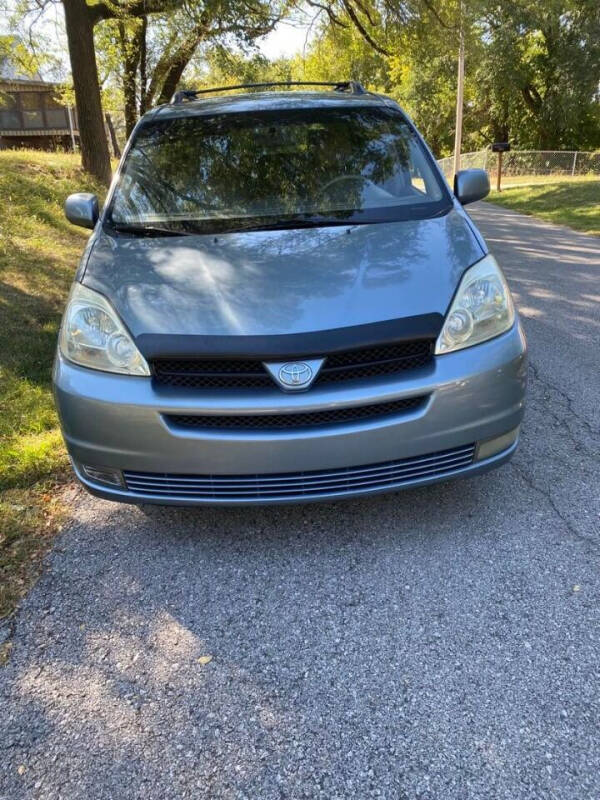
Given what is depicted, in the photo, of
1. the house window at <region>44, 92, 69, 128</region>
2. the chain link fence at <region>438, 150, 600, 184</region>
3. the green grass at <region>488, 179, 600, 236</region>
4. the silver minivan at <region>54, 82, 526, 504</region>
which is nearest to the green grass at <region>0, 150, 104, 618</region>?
the silver minivan at <region>54, 82, 526, 504</region>

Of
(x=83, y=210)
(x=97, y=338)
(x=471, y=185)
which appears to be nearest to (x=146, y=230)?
(x=83, y=210)

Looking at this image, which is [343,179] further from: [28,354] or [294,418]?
[28,354]

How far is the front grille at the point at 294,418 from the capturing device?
7.60 ft

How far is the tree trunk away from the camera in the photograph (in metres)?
10.4

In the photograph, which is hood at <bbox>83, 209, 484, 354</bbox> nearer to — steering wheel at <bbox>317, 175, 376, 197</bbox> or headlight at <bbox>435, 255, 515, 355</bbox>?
headlight at <bbox>435, 255, 515, 355</bbox>

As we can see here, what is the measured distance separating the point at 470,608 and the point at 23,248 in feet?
24.4

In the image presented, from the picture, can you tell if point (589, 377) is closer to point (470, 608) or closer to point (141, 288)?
point (470, 608)

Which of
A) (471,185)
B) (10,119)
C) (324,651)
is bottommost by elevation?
(324,651)

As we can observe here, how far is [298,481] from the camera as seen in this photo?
241cm

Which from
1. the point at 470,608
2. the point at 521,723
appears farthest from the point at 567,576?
the point at 521,723

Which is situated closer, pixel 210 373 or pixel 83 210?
pixel 210 373

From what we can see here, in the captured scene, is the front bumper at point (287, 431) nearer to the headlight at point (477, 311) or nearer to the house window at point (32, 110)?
the headlight at point (477, 311)

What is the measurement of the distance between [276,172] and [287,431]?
1778mm

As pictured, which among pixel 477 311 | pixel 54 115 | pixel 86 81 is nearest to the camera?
pixel 477 311
